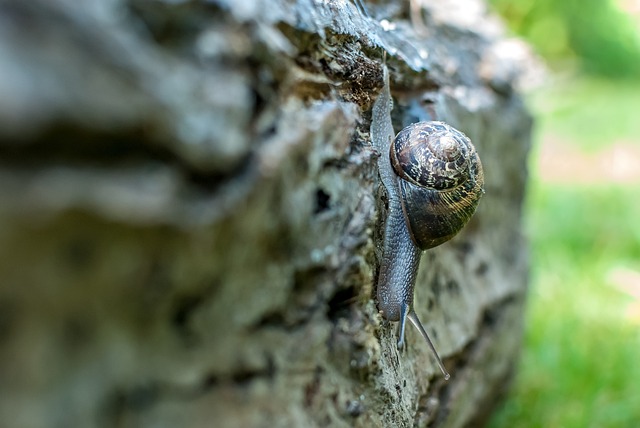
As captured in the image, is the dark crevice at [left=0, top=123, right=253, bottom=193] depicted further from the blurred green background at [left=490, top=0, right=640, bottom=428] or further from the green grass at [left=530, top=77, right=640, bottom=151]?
the green grass at [left=530, top=77, right=640, bottom=151]

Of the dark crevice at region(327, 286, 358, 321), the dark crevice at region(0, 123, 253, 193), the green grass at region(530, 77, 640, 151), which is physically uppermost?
the dark crevice at region(0, 123, 253, 193)

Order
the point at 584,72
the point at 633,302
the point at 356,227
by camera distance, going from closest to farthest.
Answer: the point at 356,227, the point at 633,302, the point at 584,72

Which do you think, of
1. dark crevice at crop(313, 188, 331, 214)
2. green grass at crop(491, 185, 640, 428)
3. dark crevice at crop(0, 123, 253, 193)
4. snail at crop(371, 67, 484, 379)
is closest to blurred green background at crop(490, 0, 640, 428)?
green grass at crop(491, 185, 640, 428)

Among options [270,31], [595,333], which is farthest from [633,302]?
[270,31]

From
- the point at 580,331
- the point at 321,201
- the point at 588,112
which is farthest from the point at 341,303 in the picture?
the point at 588,112

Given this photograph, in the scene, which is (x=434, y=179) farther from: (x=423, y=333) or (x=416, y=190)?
(x=423, y=333)

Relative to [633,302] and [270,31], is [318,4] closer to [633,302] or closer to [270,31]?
[270,31]
